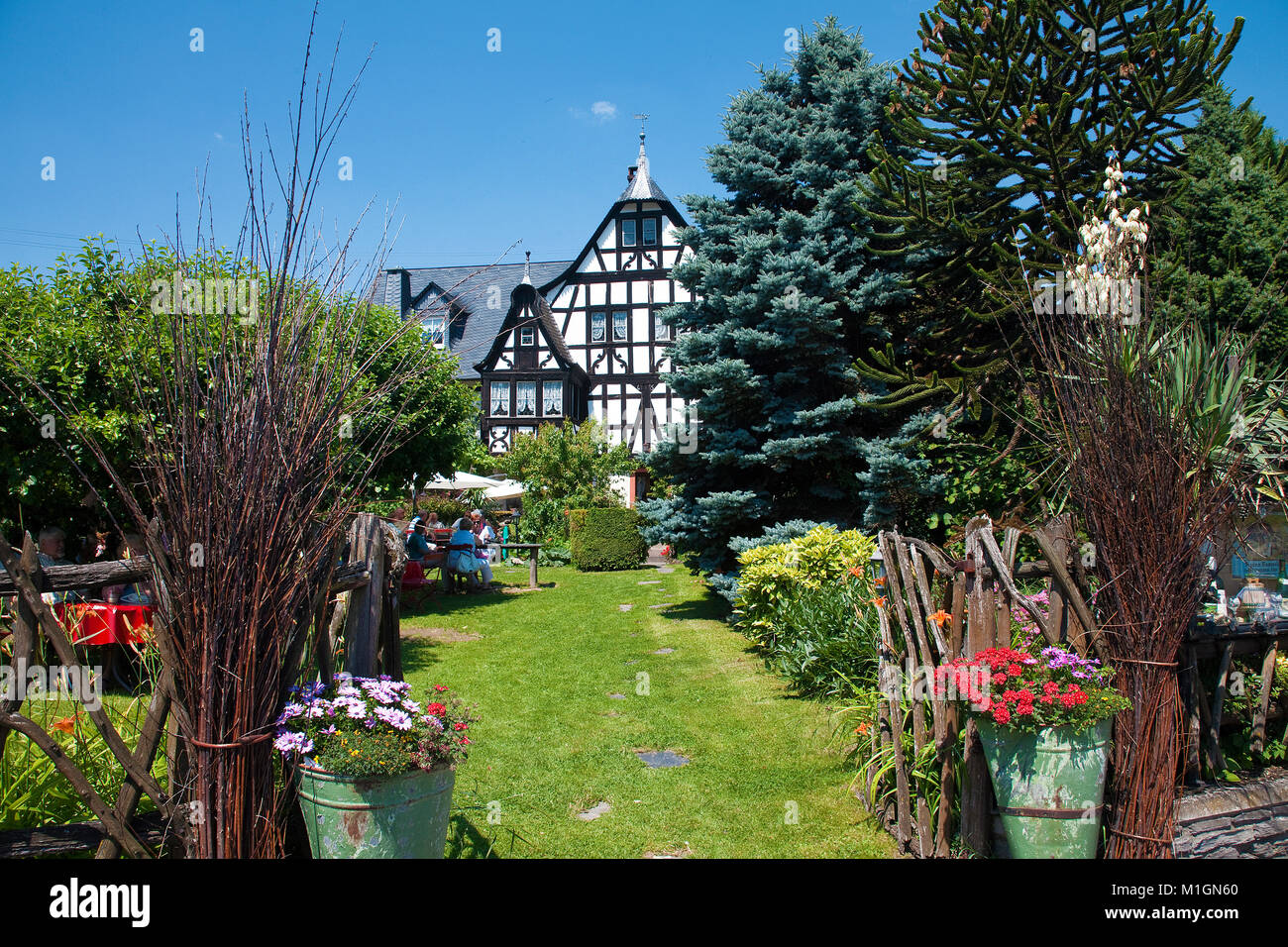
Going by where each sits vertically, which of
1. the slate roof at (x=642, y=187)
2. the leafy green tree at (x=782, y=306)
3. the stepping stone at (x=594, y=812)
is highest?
the slate roof at (x=642, y=187)

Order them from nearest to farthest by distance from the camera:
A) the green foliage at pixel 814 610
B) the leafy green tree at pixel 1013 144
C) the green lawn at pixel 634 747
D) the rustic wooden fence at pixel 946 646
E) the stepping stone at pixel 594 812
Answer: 1. the rustic wooden fence at pixel 946 646
2. the green lawn at pixel 634 747
3. the stepping stone at pixel 594 812
4. the green foliage at pixel 814 610
5. the leafy green tree at pixel 1013 144

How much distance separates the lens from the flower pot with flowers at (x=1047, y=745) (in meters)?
3.49

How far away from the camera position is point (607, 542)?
20016mm

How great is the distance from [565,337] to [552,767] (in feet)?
87.0

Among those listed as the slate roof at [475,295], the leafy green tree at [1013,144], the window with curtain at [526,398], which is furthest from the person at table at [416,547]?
the slate roof at [475,295]

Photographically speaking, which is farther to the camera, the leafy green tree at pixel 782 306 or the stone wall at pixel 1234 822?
the leafy green tree at pixel 782 306

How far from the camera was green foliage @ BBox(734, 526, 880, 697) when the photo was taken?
24.2ft

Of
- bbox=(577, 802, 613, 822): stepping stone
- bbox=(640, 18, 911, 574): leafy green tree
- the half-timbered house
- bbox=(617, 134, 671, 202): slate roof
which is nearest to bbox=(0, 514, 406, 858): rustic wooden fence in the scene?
bbox=(577, 802, 613, 822): stepping stone

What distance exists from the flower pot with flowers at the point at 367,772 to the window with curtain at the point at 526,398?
29038 millimetres

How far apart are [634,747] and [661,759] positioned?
333 mm

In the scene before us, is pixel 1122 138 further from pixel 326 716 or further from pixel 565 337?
pixel 565 337

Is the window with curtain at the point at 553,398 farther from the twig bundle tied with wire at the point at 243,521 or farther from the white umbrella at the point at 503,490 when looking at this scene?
the twig bundle tied with wire at the point at 243,521

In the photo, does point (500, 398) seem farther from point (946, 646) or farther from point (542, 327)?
point (946, 646)
